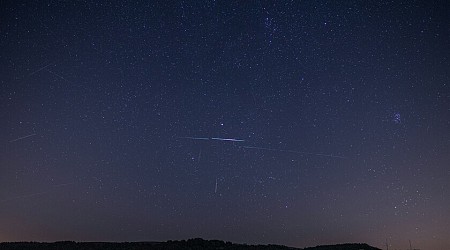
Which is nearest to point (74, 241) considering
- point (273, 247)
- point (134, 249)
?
point (134, 249)

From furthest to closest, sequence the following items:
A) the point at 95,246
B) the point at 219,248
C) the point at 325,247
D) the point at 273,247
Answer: the point at 325,247 < the point at 273,247 < the point at 95,246 < the point at 219,248

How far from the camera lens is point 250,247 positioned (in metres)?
27.8

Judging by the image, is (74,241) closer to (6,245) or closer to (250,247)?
(6,245)

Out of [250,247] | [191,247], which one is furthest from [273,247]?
[191,247]

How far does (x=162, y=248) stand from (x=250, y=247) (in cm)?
670

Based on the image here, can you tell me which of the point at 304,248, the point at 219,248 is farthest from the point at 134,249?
the point at 304,248

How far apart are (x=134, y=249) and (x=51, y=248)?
7323 mm

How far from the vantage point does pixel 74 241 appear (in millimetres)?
31188

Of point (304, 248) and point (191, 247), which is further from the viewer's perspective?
point (304, 248)

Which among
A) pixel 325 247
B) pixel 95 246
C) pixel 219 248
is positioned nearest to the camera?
pixel 219 248

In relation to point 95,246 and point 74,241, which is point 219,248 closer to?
point 95,246

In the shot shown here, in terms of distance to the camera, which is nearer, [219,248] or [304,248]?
[219,248]

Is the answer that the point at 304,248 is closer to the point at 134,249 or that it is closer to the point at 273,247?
the point at 273,247

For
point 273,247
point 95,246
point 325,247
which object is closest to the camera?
point 95,246
